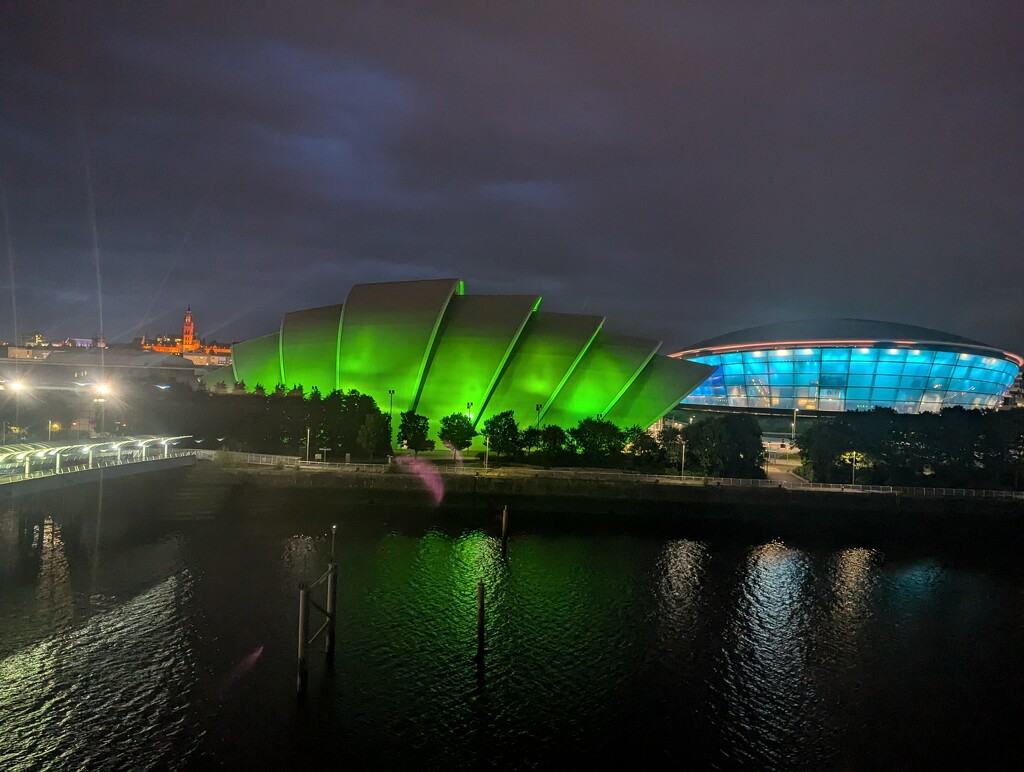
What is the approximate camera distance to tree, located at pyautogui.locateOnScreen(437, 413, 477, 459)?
43.2m

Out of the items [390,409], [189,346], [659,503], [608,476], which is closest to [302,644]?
[659,503]

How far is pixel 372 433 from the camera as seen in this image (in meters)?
42.9

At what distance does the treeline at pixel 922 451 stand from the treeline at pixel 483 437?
448 centimetres

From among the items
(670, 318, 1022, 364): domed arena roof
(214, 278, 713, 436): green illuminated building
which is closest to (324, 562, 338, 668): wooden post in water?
(214, 278, 713, 436): green illuminated building

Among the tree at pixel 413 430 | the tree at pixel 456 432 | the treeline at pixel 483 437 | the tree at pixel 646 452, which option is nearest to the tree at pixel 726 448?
the treeline at pixel 483 437

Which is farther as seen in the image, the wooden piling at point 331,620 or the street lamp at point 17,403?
the street lamp at point 17,403

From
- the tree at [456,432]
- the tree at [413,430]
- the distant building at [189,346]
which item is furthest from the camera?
the distant building at [189,346]

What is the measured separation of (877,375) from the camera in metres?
65.3

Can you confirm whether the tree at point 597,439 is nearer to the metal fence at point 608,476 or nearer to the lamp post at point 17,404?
the metal fence at point 608,476

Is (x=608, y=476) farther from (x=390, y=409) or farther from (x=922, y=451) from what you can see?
(x=922, y=451)

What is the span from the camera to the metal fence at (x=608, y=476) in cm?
3628

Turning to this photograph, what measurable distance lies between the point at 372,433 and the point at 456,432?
5.40 meters

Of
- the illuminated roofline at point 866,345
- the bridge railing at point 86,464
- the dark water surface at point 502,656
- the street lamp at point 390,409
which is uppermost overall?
the illuminated roofline at point 866,345

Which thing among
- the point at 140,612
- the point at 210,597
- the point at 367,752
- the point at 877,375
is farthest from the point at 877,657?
the point at 877,375
